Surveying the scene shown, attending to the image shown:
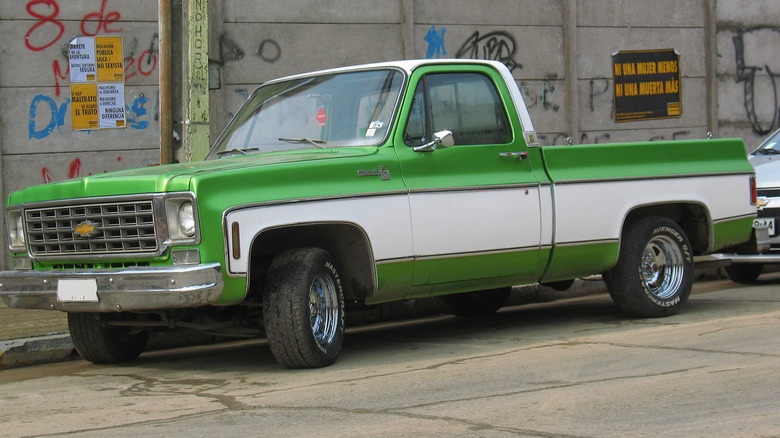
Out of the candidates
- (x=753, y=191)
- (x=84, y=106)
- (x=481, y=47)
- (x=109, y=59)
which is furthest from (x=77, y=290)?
(x=481, y=47)

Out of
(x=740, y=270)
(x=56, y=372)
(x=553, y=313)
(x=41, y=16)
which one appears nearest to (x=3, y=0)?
(x=41, y=16)

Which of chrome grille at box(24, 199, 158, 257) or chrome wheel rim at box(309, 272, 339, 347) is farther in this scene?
chrome wheel rim at box(309, 272, 339, 347)

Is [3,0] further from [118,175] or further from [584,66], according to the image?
[584,66]

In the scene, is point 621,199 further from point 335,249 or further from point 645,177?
point 335,249

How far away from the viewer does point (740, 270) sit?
10.6m

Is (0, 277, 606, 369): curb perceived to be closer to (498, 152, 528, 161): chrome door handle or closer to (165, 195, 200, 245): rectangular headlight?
(498, 152, 528, 161): chrome door handle

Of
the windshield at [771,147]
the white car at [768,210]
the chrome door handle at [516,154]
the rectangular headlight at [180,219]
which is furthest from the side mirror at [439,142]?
the windshield at [771,147]

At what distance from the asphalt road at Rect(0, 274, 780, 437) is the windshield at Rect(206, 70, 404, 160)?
146 cm

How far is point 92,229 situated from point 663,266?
14.6 ft

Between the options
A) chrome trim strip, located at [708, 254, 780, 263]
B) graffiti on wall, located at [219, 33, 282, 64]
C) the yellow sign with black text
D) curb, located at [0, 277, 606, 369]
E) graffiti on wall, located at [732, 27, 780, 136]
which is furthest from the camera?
graffiti on wall, located at [732, 27, 780, 136]

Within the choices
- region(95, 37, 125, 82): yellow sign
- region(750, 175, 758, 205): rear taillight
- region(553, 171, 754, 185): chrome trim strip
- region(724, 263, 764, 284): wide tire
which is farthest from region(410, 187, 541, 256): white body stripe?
region(95, 37, 125, 82): yellow sign

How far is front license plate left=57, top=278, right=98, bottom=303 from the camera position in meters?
5.89

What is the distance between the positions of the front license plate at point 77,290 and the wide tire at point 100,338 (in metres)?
0.71

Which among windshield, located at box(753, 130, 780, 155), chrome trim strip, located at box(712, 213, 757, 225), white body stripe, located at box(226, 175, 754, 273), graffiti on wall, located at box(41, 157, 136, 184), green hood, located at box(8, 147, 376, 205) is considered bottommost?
chrome trim strip, located at box(712, 213, 757, 225)
